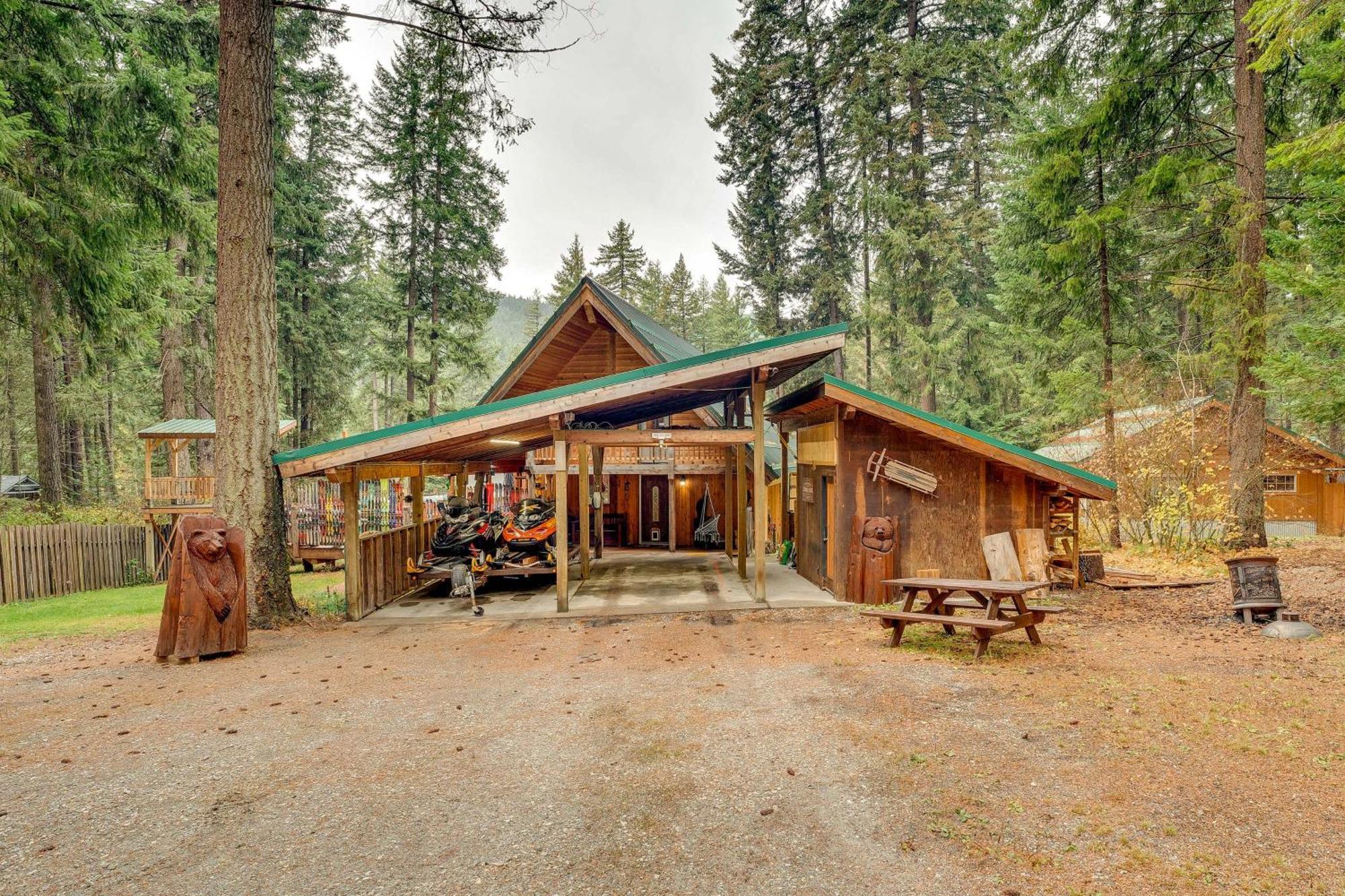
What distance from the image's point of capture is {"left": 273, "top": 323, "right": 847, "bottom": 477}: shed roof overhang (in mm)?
7445

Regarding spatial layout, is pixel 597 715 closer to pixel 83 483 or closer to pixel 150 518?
pixel 150 518

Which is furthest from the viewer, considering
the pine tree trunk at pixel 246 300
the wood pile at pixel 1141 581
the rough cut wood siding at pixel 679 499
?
the rough cut wood siding at pixel 679 499

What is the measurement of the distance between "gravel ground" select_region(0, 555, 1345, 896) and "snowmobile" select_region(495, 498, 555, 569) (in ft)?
12.3

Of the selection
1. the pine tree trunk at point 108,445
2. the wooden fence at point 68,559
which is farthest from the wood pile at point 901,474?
the pine tree trunk at point 108,445

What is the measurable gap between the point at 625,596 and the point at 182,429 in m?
11.8

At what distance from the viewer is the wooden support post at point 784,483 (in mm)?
12250

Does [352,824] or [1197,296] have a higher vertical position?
[1197,296]

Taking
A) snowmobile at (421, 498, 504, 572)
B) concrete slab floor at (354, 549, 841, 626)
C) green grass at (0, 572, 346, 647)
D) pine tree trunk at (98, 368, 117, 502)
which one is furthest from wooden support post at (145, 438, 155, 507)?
pine tree trunk at (98, 368, 117, 502)

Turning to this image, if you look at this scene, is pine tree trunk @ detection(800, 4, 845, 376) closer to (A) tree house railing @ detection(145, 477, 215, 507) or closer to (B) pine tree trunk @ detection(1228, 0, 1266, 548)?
(B) pine tree trunk @ detection(1228, 0, 1266, 548)

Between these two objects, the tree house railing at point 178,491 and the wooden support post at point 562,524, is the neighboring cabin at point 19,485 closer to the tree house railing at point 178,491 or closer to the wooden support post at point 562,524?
the tree house railing at point 178,491

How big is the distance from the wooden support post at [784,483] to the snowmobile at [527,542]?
4935 millimetres

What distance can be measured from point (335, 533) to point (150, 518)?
3.95m

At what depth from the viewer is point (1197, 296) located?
11.4m

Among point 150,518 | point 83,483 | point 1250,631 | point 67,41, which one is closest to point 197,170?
point 67,41
